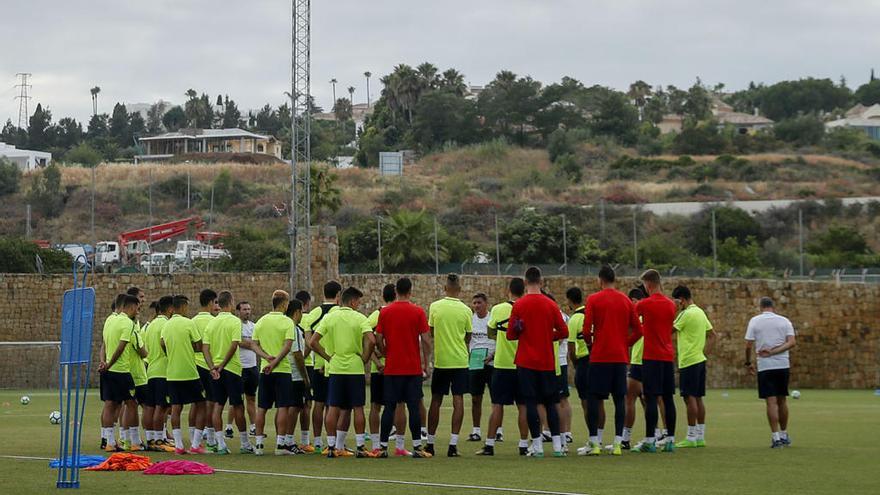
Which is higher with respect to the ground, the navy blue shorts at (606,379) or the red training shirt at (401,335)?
the red training shirt at (401,335)

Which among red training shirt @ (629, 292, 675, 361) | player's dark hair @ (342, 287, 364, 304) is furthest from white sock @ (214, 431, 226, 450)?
red training shirt @ (629, 292, 675, 361)

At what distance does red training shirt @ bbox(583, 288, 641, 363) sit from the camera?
14664 mm

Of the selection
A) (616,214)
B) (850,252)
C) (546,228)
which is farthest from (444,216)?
(850,252)

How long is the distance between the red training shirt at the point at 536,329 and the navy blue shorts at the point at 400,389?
1.22 metres

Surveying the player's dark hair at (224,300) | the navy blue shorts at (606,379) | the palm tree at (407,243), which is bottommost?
the navy blue shorts at (606,379)

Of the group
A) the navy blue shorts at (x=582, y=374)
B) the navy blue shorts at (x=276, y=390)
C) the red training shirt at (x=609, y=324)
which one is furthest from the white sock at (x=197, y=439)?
the red training shirt at (x=609, y=324)

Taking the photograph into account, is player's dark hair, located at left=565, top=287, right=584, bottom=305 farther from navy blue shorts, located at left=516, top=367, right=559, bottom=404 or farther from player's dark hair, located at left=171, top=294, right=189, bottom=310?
player's dark hair, located at left=171, top=294, right=189, bottom=310

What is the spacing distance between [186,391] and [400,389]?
9.03 feet

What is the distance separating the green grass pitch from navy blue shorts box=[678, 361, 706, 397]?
69 cm

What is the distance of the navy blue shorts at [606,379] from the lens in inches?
576

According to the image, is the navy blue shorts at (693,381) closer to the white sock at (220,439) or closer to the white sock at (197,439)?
the white sock at (220,439)

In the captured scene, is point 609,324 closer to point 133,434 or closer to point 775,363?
point 775,363

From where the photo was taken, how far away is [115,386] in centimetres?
1636

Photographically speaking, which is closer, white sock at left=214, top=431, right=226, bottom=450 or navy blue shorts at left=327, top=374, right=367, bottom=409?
navy blue shorts at left=327, top=374, right=367, bottom=409
